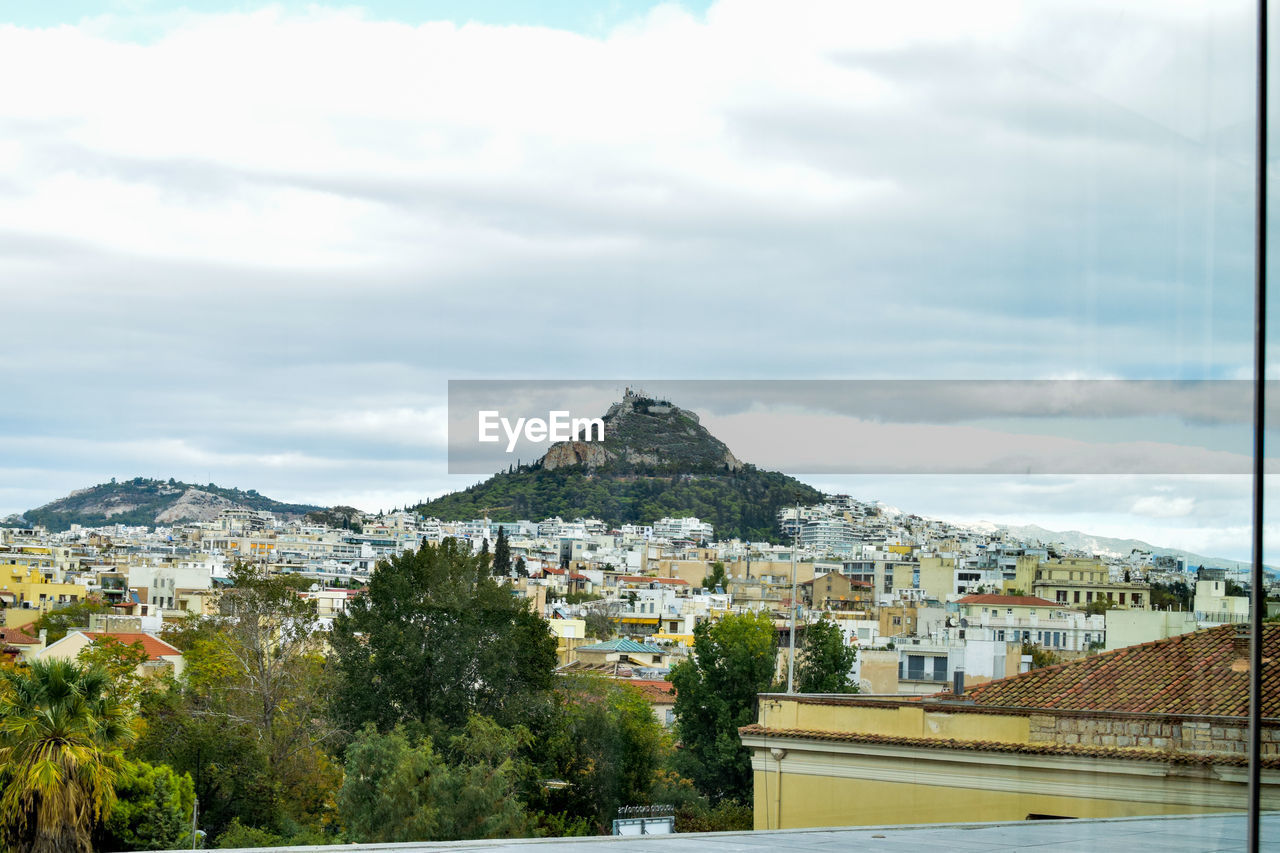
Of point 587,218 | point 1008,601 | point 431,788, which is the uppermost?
point 587,218

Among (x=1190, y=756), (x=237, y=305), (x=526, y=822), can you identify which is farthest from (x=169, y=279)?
(x=1190, y=756)

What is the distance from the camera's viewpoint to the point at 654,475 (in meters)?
4.82

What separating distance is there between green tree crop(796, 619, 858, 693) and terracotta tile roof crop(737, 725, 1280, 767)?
50 centimetres

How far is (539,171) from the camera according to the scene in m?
5.14

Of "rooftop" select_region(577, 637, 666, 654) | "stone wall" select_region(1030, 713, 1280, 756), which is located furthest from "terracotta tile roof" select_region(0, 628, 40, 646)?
"stone wall" select_region(1030, 713, 1280, 756)

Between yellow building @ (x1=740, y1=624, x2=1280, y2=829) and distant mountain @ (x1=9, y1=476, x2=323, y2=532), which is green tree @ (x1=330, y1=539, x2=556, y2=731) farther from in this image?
distant mountain @ (x1=9, y1=476, x2=323, y2=532)

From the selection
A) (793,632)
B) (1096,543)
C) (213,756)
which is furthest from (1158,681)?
(213,756)

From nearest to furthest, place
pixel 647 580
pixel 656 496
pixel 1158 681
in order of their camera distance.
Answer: pixel 1158 681 → pixel 656 496 → pixel 647 580

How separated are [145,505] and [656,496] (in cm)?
752

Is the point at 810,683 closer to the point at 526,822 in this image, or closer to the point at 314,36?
the point at 526,822

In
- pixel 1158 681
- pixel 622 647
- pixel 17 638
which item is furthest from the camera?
pixel 17 638

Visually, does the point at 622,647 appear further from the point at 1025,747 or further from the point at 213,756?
the point at 1025,747

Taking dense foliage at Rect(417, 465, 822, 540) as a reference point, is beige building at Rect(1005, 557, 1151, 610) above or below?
below

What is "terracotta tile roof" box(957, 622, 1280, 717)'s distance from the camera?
1886mm
